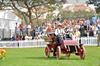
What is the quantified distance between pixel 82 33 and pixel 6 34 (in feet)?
29.7

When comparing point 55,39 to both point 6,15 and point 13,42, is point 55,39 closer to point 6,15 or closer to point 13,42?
point 13,42

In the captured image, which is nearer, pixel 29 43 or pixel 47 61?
pixel 47 61

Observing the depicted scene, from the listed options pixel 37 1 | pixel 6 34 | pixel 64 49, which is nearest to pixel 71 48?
pixel 64 49

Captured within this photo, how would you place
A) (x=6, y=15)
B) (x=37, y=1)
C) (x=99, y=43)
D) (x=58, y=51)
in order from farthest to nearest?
(x=37, y=1) < (x=6, y=15) < (x=99, y=43) < (x=58, y=51)

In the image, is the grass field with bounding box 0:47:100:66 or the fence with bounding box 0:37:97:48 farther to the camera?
the fence with bounding box 0:37:97:48

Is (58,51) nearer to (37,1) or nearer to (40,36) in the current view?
(40,36)

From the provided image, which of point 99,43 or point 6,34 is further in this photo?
point 6,34

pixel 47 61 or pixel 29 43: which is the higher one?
pixel 29 43

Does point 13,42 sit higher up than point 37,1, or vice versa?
point 37,1

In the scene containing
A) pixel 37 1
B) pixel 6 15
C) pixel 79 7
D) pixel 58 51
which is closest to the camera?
pixel 58 51

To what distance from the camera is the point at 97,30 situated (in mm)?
35031

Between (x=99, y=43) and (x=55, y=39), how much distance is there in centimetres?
1463

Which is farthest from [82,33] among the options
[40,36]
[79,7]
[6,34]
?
[79,7]

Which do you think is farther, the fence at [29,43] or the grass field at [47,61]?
the fence at [29,43]
